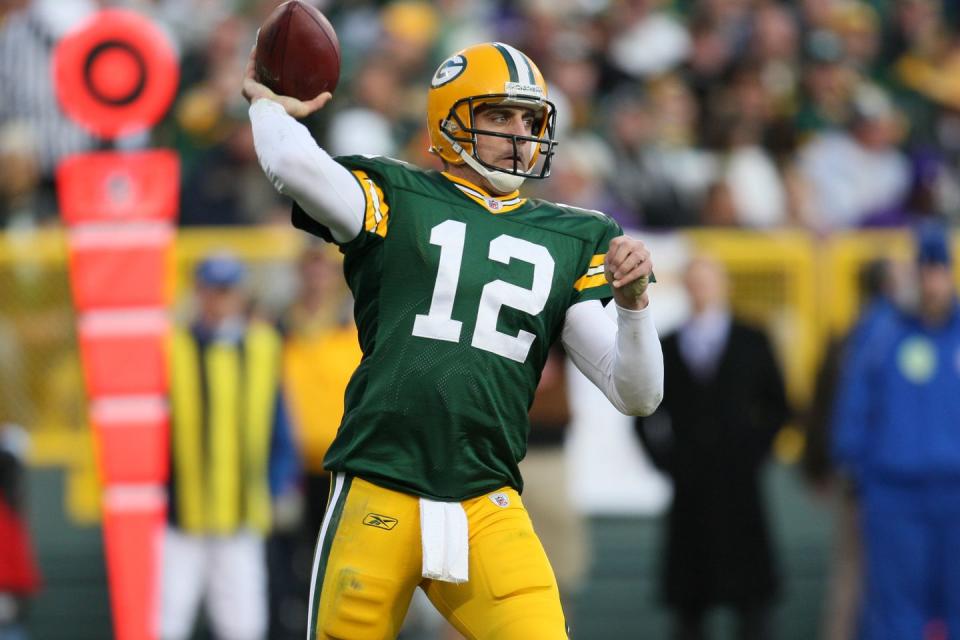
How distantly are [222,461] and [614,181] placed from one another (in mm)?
3075

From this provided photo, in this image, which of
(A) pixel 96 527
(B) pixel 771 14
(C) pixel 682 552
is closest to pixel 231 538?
(A) pixel 96 527

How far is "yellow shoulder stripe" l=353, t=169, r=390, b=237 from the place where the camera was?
12.5ft

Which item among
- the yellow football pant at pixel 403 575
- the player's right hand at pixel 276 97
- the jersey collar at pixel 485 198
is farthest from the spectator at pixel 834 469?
the player's right hand at pixel 276 97

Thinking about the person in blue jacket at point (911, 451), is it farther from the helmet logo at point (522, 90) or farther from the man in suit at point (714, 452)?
the helmet logo at point (522, 90)

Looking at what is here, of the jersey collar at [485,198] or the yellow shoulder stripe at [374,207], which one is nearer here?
the yellow shoulder stripe at [374,207]

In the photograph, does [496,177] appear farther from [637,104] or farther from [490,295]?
[637,104]

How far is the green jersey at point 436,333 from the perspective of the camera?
3.83m

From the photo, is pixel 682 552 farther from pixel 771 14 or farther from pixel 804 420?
pixel 771 14

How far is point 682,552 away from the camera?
24.6 feet

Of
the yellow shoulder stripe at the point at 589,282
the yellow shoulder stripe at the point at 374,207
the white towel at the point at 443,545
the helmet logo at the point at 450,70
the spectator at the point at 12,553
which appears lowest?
the spectator at the point at 12,553

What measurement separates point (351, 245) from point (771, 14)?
7652mm

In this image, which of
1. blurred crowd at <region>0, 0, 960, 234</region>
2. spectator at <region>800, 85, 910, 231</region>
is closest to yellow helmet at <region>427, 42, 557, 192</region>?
blurred crowd at <region>0, 0, 960, 234</region>

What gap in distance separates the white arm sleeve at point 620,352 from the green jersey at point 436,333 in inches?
4.3

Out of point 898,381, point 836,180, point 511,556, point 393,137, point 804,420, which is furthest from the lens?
point 836,180
